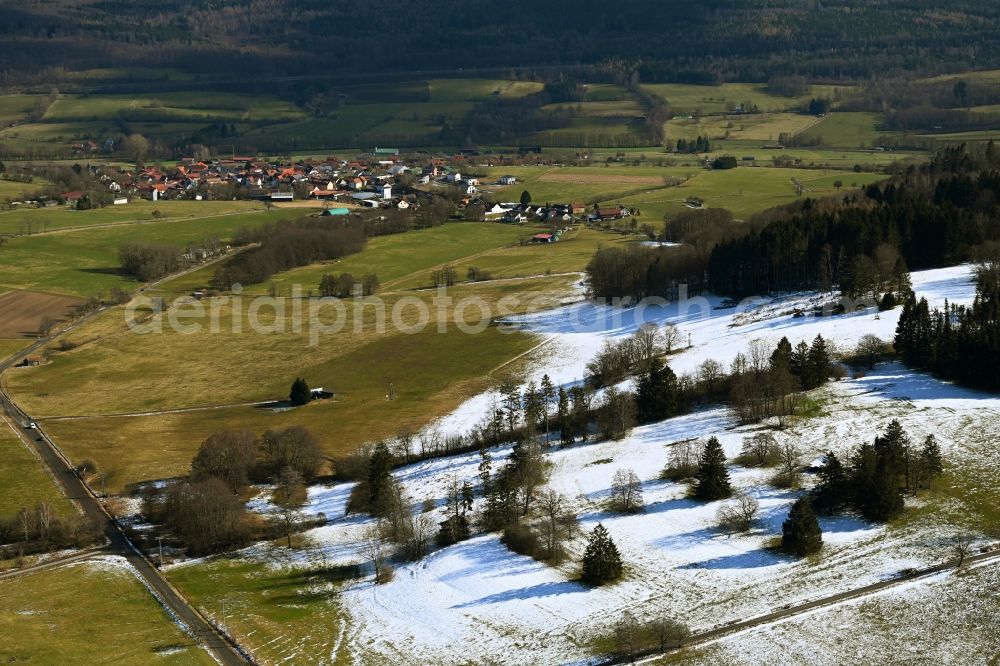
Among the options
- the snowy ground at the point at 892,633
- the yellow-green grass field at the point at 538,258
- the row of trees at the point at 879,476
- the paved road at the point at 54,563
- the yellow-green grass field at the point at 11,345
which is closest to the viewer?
the snowy ground at the point at 892,633

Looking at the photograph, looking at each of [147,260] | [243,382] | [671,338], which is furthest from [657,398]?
[147,260]

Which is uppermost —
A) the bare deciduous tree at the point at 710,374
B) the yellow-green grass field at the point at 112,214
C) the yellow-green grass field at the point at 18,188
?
the yellow-green grass field at the point at 18,188

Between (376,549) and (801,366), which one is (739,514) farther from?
(801,366)

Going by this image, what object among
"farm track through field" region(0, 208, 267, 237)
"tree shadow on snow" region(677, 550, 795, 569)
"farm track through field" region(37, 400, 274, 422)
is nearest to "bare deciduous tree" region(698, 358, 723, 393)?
"tree shadow on snow" region(677, 550, 795, 569)

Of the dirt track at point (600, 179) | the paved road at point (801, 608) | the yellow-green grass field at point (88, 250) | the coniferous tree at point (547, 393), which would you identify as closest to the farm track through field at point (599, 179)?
the dirt track at point (600, 179)

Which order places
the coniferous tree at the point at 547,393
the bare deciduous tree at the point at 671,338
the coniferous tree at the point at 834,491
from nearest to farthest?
the coniferous tree at the point at 834,491, the coniferous tree at the point at 547,393, the bare deciduous tree at the point at 671,338

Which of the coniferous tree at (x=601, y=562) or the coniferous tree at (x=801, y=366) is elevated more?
the coniferous tree at (x=801, y=366)

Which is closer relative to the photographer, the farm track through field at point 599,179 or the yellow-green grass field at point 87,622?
the yellow-green grass field at point 87,622

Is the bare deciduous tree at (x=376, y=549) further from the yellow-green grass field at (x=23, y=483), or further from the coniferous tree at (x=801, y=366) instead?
the coniferous tree at (x=801, y=366)

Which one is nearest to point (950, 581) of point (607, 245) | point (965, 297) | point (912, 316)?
point (912, 316)
